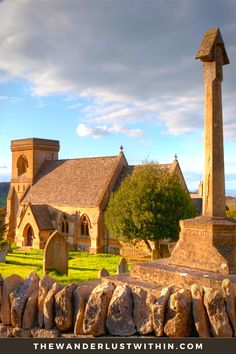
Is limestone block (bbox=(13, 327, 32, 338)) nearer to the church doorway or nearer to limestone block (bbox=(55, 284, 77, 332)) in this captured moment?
limestone block (bbox=(55, 284, 77, 332))

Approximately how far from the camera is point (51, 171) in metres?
41.5

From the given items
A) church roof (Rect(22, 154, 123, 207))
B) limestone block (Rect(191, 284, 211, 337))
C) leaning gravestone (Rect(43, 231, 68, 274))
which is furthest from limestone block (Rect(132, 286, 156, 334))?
church roof (Rect(22, 154, 123, 207))

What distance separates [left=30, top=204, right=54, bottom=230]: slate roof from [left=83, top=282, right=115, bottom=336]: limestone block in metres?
30.2

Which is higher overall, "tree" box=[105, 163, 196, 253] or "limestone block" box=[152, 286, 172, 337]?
"tree" box=[105, 163, 196, 253]

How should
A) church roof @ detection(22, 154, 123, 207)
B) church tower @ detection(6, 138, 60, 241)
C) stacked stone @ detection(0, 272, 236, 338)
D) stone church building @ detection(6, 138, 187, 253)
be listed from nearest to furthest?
stacked stone @ detection(0, 272, 236, 338)
stone church building @ detection(6, 138, 187, 253)
church roof @ detection(22, 154, 123, 207)
church tower @ detection(6, 138, 60, 241)

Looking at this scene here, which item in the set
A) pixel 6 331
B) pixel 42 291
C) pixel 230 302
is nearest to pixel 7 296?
pixel 6 331

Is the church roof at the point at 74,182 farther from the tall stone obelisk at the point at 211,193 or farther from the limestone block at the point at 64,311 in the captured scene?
the limestone block at the point at 64,311

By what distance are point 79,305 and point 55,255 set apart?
14.6m

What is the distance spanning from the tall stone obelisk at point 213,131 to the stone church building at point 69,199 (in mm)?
23014

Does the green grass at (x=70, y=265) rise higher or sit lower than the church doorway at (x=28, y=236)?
lower

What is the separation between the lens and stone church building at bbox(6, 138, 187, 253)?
3253 centimetres

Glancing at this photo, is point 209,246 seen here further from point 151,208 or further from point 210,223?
point 151,208

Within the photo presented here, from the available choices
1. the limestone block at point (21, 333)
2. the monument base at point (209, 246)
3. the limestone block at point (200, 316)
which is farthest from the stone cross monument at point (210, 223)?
the limestone block at point (21, 333)

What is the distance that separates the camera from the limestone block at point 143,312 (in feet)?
16.7
